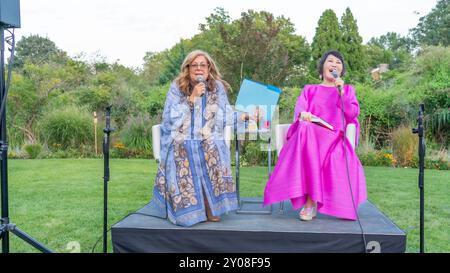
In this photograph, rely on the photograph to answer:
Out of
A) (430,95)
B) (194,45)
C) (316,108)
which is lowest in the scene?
(316,108)

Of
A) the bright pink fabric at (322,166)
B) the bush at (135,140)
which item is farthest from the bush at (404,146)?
the bright pink fabric at (322,166)

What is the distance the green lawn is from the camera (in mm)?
4551

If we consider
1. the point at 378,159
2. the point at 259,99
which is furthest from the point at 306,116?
the point at 378,159

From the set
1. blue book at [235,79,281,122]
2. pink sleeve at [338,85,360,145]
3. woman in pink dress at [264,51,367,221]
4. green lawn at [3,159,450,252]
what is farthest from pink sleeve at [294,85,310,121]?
green lawn at [3,159,450,252]

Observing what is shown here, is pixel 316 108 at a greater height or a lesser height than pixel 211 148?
greater

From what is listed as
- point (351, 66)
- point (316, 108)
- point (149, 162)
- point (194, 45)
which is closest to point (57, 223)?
point (316, 108)

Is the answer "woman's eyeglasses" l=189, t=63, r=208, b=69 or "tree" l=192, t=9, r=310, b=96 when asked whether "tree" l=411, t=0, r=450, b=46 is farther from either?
"woman's eyeglasses" l=189, t=63, r=208, b=69

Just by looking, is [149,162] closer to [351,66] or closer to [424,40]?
[351,66]

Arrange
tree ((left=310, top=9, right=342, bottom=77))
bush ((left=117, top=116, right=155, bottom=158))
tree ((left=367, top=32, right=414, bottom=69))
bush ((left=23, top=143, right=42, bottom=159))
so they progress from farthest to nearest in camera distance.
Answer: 1. tree ((left=367, top=32, right=414, bottom=69))
2. tree ((left=310, top=9, right=342, bottom=77))
3. bush ((left=117, top=116, right=155, bottom=158))
4. bush ((left=23, top=143, right=42, bottom=159))

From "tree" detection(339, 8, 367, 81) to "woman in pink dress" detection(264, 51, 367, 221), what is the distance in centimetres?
1433

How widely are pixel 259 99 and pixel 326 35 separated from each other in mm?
13577

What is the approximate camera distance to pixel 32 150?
34.3 ft
